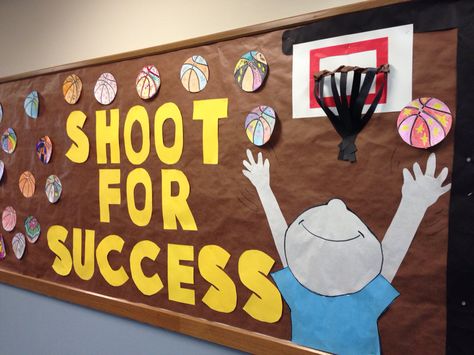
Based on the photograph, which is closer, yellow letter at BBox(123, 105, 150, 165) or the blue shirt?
the blue shirt

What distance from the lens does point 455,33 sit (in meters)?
0.77

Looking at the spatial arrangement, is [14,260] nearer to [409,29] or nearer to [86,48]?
[86,48]

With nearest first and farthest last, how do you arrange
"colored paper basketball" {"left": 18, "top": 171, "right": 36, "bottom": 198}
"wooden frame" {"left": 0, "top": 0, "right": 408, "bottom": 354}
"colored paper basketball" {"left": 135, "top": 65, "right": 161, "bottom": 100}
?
"wooden frame" {"left": 0, "top": 0, "right": 408, "bottom": 354}
"colored paper basketball" {"left": 135, "top": 65, "right": 161, "bottom": 100}
"colored paper basketball" {"left": 18, "top": 171, "right": 36, "bottom": 198}

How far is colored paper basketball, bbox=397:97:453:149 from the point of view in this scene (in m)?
0.79

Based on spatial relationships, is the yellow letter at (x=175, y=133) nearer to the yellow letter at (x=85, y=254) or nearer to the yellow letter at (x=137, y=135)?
the yellow letter at (x=137, y=135)

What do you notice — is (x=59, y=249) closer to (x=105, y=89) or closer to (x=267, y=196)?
(x=105, y=89)

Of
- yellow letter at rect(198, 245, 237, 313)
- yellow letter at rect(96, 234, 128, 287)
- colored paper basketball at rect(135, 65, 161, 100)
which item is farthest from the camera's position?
yellow letter at rect(96, 234, 128, 287)

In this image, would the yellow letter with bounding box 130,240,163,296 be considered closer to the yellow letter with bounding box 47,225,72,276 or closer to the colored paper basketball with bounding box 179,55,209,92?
the yellow letter with bounding box 47,225,72,276

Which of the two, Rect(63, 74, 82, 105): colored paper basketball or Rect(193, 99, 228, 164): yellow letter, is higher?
Rect(63, 74, 82, 105): colored paper basketball

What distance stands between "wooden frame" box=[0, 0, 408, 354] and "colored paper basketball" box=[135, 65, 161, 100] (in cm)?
5

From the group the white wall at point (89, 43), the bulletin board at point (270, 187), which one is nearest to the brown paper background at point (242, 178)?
the bulletin board at point (270, 187)

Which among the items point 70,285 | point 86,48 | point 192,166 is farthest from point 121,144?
point 70,285

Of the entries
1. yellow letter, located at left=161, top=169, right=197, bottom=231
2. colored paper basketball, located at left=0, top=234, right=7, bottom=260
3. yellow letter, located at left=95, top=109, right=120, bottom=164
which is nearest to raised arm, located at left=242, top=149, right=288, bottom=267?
yellow letter, located at left=161, top=169, right=197, bottom=231

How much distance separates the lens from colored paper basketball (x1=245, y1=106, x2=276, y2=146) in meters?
0.98
